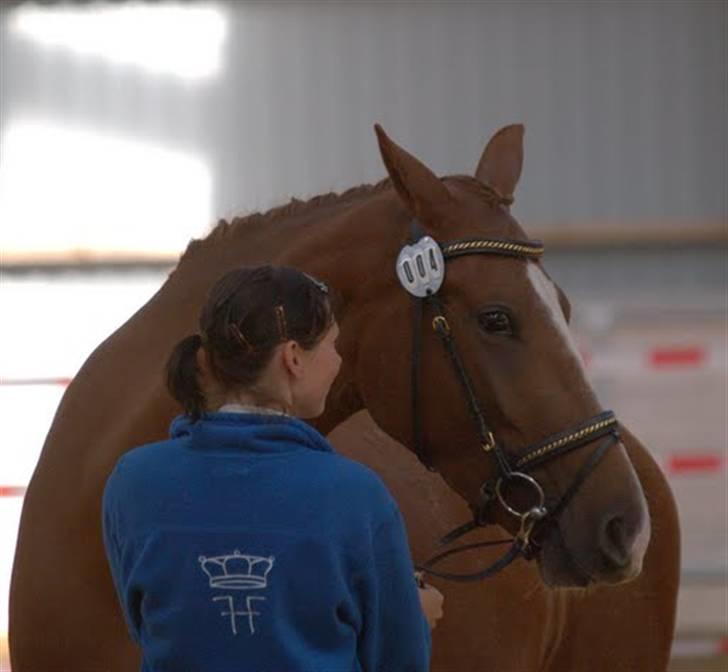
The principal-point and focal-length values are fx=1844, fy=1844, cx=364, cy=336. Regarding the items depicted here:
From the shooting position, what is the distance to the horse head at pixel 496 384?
3141 millimetres

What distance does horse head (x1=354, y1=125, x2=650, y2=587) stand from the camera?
3141 mm

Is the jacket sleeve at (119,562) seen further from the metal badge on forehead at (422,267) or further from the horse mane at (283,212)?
the horse mane at (283,212)

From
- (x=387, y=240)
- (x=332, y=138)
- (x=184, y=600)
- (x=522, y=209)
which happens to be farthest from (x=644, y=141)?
(x=184, y=600)

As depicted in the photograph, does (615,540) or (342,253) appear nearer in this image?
(615,540)

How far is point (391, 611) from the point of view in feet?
7.86

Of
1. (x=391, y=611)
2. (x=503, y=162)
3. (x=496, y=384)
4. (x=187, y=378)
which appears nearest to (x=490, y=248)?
(x=496, y=384)

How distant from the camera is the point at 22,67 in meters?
10.2

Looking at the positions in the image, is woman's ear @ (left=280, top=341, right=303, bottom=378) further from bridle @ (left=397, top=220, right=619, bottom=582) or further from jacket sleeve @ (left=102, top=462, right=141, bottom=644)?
bridle @ (left=397, top=220, right=619, bottom=582)

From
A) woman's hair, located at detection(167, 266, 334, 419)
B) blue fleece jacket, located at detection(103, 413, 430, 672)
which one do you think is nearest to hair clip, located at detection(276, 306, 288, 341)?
woman's hair, located at detection(167, 266, 334, 419)

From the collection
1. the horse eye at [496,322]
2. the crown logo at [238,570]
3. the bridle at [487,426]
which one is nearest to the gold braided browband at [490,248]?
the bridle at [487,426]

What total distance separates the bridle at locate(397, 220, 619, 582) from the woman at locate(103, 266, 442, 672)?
2.55 ft

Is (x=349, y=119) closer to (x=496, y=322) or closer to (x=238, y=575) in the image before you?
(x=496, y=322)

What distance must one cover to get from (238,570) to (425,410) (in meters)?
1.03

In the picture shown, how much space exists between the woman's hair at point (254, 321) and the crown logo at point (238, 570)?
0.22 metres
